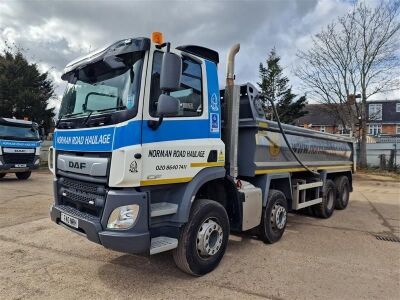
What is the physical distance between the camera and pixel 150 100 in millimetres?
3678

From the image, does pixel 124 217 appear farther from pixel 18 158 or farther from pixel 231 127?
pixel 18 158

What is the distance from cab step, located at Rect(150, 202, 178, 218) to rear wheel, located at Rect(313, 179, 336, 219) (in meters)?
4.86

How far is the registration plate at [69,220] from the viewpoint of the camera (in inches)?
154

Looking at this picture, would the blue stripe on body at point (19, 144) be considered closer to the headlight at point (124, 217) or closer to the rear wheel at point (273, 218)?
A: the rear wheel at point (273, 218)

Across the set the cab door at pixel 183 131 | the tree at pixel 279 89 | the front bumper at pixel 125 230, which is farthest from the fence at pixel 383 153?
the front bumper at pixel 125 230

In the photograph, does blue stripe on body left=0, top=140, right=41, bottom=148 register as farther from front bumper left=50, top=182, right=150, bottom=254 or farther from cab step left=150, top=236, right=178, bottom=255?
cab step left=150, top=236, right=178, bottom=255

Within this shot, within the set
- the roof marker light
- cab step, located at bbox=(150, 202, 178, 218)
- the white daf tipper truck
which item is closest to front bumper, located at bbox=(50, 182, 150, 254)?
the white daf tipper truck

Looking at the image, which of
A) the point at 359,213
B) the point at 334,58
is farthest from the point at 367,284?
the point at 334,58

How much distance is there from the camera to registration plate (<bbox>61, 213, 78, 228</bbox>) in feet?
12.8

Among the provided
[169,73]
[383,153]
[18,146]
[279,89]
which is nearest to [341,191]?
[169,73]

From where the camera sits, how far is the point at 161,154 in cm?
378

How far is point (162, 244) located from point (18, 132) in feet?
40.4

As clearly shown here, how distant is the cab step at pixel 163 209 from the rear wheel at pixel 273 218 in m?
1.98

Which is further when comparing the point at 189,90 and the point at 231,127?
the point at 231,127
